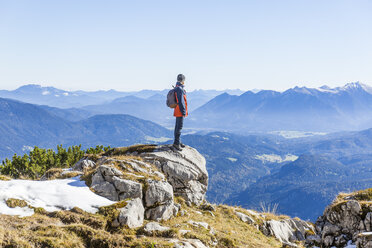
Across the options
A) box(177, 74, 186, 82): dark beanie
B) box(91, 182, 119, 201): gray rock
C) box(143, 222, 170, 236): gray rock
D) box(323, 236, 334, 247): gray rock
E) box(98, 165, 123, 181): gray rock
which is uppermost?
box(177, 74, 186, 82): dark beanie

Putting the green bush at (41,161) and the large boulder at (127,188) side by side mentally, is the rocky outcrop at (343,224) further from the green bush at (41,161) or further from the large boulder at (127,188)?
the green bush at (41,161)

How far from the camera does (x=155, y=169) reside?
18500 millimetres

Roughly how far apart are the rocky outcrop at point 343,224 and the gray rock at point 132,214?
37.2ft

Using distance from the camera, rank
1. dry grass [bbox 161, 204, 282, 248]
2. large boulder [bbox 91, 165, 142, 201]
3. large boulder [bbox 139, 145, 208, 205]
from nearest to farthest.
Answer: dry grass [bbox 161, 204, 282, 248] < large boulder [bbox 91, 165, 142, 201] < large boulder [bbox 139, 145, 208, 205]

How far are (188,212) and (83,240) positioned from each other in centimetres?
781

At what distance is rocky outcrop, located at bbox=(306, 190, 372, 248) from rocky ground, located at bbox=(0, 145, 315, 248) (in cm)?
191

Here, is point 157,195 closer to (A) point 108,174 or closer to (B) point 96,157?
(A) point 108,174

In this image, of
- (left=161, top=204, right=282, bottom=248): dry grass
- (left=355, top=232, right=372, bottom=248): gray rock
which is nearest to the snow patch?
(left=161, top=204, right=282, bottom=248): dry grass

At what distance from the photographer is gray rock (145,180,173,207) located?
14680 millimetres

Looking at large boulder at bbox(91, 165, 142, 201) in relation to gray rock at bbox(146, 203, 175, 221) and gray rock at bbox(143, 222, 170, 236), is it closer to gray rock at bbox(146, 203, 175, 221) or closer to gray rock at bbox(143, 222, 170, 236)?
gray rock at bbox(146, 203, 175, 221)

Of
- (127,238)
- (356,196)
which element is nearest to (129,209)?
(127,238)

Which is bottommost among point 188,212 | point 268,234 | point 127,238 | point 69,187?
point 268,234

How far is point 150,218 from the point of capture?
1412 centimetres

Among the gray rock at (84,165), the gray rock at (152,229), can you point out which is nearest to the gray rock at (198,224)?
the gray rock at (152,229)
